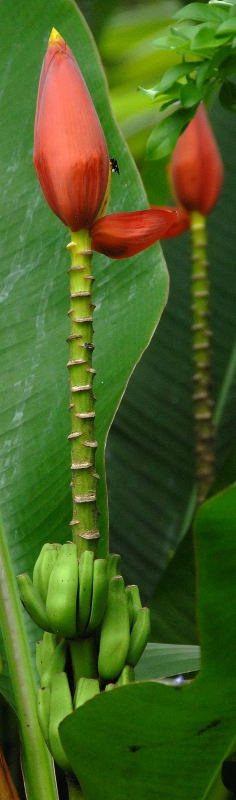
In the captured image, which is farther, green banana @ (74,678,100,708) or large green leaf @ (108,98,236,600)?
large green leaf @ (108,98,236,600)

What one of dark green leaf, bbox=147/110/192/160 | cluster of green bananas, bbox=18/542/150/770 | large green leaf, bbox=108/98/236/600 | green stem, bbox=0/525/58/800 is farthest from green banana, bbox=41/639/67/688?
large green leaf, bbox=108/98/236/600

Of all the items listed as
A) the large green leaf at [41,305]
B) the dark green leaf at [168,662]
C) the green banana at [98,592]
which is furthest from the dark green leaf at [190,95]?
the dark green leaf at [168,662]

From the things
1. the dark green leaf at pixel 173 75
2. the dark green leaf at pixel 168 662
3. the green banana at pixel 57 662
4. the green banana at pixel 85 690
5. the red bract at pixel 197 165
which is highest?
the red bract at pixel 197 165

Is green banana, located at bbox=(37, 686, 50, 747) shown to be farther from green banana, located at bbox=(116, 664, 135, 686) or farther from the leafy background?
the leafy background

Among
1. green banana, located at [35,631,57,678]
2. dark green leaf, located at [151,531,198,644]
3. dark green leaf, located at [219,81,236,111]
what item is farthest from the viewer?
dark green leaf, located at [151,531,198,644]

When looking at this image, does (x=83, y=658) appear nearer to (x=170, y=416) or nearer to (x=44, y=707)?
(x=44, y=707)

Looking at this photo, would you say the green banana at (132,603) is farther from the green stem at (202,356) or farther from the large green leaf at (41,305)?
the green stem at (202,356)
